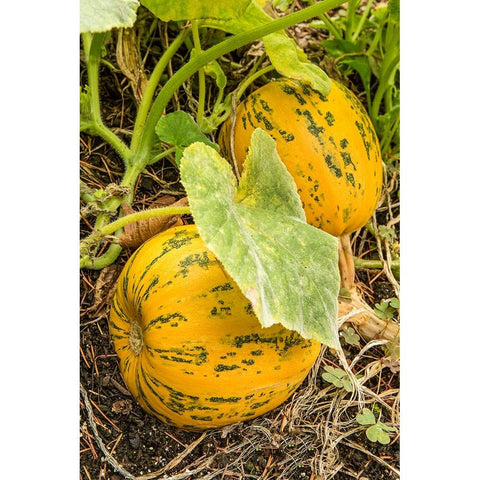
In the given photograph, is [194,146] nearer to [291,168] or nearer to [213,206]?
[213,206]

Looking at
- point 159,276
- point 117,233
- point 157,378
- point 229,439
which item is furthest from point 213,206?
point 229,439

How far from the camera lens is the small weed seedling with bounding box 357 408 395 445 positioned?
1.60m

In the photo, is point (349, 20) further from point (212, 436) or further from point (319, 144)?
point (212, 436)

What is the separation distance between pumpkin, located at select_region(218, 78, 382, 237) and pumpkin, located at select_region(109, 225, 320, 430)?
31cm

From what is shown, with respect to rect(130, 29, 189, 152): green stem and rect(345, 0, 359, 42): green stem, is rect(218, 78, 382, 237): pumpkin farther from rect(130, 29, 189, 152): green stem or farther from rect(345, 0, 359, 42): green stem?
rect(345, 0, 359, 42): green stem

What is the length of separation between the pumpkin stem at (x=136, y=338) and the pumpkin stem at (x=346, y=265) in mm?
553

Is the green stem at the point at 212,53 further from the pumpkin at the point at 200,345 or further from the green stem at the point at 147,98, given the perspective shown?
the pumpkin at the point at 200,345

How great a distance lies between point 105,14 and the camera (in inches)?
46.6

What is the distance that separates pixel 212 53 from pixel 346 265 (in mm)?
632

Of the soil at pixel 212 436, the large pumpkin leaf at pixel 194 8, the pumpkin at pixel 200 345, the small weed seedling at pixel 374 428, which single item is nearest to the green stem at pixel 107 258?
the soil at pixel 212 436

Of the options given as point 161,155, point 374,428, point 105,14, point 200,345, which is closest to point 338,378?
point 374,428

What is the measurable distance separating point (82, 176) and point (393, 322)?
2.85 ft

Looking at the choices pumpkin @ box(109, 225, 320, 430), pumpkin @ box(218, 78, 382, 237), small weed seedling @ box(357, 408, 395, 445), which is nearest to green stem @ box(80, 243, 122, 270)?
pumpkin @ box(109, 225, 320, 430)

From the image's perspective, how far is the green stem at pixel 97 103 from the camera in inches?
66.0
